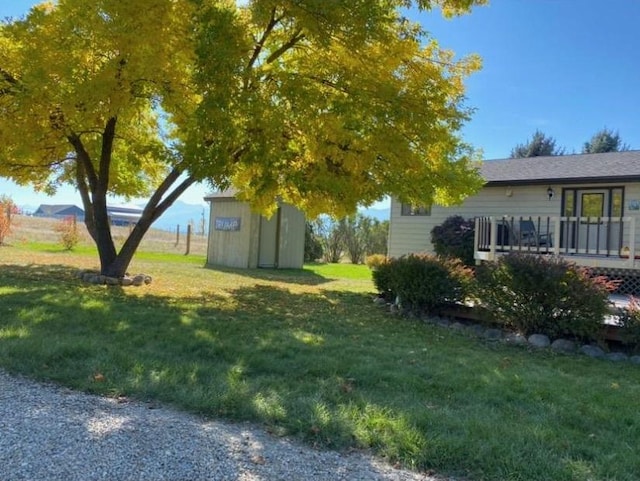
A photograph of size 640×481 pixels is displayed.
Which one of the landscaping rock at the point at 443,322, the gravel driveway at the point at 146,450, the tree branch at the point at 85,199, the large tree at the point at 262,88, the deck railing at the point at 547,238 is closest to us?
the gravel driveway at the point at 146,450

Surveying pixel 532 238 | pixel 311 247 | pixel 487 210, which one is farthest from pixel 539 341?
pixel 311 247

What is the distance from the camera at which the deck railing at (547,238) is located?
11281mm

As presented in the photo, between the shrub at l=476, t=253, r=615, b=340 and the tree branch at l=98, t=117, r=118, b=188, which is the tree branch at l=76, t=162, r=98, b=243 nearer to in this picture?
the tree branch at l=98, t=117, r=118, b=188

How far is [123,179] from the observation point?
44.9 feet

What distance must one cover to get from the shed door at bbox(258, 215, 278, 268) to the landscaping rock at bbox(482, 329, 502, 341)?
10995 millimetres

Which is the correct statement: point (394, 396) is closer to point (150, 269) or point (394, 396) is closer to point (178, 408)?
point (178, 408)

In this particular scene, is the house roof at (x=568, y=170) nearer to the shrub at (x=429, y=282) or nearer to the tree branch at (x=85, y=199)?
the shrub at (x=429, y=282)

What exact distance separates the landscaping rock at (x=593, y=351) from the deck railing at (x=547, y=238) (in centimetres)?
424

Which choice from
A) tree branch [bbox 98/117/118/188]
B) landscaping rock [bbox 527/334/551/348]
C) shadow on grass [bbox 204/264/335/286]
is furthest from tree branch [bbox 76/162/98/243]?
landscaping rock [bbox 527/334/551/348]

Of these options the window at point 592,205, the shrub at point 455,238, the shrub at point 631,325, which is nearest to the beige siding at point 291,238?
the shrub at point 455,238

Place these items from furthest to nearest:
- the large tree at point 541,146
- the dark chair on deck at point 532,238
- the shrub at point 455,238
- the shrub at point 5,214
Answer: the large tree at point 541,146
the shrub at point 5,214
the shrub at point 455,238
the dark chair on deck at point 532,238

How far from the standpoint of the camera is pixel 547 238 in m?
11.8

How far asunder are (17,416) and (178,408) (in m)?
1.10

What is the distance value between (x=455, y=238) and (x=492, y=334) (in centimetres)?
720
